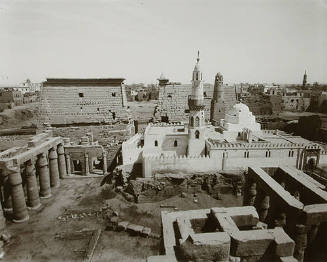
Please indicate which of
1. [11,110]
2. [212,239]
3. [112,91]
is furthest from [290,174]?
[11,110]

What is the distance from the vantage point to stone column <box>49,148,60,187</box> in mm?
28647

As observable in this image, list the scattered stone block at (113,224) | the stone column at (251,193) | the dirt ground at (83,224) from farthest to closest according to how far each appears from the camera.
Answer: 1. the scattered stone block at (113,224)
2. the dirt ground at (83,224)
3. the stone column at (251,193)

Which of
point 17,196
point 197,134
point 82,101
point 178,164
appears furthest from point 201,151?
point 82,101

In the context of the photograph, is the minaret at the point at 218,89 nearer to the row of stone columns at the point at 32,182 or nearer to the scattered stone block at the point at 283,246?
the row of stone columns at the point at 32,182

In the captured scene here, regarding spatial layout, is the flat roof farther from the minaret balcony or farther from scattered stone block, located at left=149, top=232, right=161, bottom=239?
scattered stone block, located at left=149, top=232, right=161, bottom=239

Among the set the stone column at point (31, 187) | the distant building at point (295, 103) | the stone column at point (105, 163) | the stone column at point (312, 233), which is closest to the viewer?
the stone column at point (312, 233)

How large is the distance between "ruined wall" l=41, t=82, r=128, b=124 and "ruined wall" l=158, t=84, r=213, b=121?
815 cm

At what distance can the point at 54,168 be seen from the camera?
28.9m

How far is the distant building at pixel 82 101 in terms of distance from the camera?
122 feet

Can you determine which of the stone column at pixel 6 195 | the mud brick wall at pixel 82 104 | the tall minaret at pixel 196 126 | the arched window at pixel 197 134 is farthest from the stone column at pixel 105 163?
Result: the arched window at pixel 197 134

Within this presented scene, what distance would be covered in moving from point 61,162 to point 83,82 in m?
13.4

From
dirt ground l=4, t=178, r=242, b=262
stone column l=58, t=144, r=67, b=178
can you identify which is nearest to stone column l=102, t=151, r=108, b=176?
dirt ground l=4, t=178, r=242, b=262

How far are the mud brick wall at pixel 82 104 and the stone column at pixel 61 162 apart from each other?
7735mm

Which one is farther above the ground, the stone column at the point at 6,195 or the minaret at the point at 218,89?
the minaret at the point at 218,89
